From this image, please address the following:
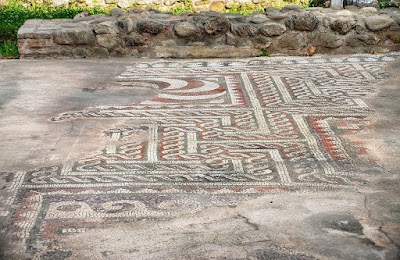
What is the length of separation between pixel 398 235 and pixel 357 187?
1.74 feet

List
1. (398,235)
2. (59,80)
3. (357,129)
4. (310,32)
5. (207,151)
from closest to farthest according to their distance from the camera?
(398,235) → (207,151) → (357,129) → (59,80) → (310,32)

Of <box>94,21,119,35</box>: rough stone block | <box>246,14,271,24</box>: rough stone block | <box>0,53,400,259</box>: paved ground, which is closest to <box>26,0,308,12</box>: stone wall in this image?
<box>246,14,271,24</box>: rough stone block

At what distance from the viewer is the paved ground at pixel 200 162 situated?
269 centimetres

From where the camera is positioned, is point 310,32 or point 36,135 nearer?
point 36,135

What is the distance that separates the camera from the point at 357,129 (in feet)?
13.3

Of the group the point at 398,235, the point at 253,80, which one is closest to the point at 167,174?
the point at 398,235

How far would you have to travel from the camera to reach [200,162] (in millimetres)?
3561

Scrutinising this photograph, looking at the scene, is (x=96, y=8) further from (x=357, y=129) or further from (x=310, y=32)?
(x=357, y=129)

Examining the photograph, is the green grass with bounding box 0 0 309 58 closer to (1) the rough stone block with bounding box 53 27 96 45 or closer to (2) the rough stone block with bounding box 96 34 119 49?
(1) the rough stone block with bounding box 53 27 96 45

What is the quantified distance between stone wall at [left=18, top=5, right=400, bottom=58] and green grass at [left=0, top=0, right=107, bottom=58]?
259 mm

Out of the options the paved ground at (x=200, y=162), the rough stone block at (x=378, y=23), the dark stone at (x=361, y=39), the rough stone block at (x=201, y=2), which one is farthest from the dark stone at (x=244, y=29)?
the rough stone block at (x=201, y=2)

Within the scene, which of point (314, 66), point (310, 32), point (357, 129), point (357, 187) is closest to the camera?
point (357, 187)

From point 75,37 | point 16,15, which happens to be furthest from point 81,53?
point 16,15

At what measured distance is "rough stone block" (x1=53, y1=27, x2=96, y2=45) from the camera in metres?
5.91
